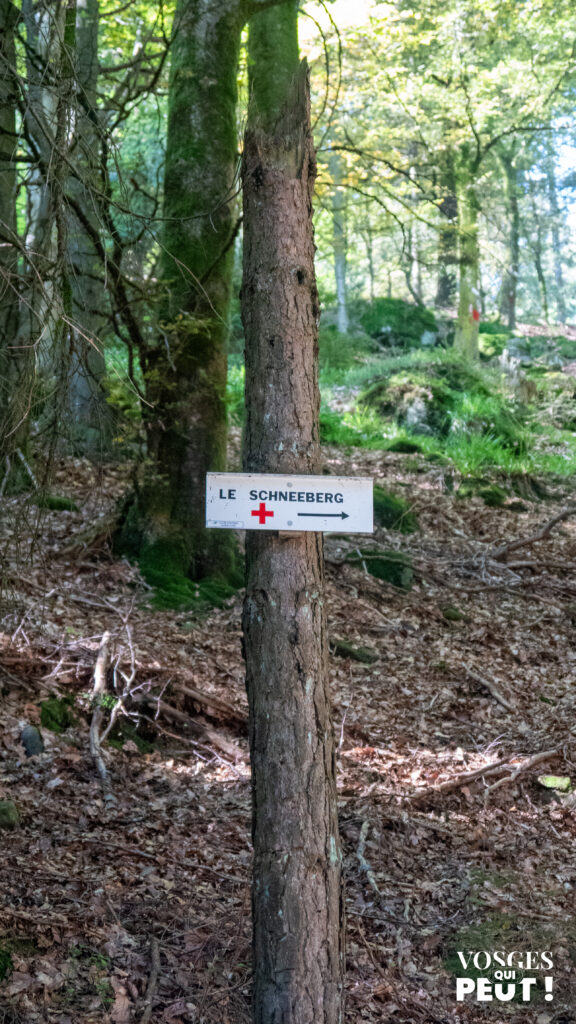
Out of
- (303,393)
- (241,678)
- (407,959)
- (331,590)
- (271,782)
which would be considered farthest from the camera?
(331,590)

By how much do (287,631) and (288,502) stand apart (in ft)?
1.44

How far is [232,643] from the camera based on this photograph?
21.6ft

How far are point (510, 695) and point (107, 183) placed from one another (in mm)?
4767

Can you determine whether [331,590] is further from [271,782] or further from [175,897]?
[271,782]

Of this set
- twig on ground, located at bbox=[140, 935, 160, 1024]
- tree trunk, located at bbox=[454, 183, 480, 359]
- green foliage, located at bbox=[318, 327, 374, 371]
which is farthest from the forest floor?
green foliage, located at bbox=[318, 327, 374, 371]

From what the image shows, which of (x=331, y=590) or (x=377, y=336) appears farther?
(x=377, y=336)

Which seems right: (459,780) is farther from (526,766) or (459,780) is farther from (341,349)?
(341,349)

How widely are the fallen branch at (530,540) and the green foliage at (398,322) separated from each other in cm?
1526

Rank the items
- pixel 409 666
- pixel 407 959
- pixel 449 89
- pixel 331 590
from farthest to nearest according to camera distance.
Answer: pixel 449 89
pixel 331 590
pixel 409 666
pixel 407 959

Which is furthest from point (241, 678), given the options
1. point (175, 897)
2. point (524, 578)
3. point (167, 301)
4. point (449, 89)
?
point (449, 89)

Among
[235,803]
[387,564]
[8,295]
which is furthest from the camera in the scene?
[387,564]

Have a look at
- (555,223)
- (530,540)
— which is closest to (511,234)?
(555,223)

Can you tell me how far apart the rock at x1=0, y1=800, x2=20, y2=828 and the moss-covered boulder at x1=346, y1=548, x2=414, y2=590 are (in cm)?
524

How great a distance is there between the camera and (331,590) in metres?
8.12
